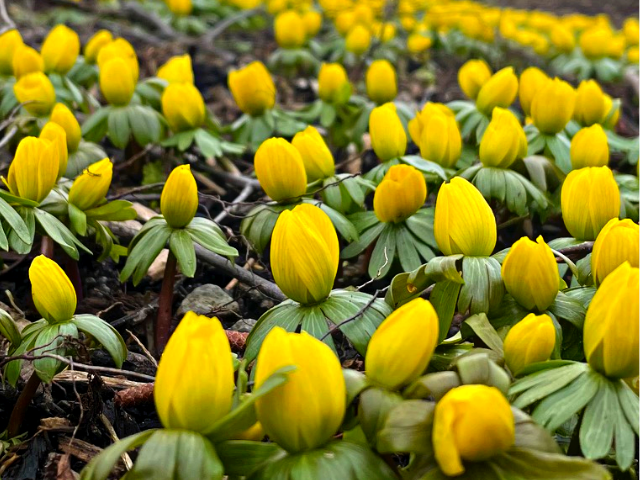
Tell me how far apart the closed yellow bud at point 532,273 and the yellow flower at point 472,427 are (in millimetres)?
382

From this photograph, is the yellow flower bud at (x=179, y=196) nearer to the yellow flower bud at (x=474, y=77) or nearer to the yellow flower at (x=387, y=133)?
the yellow flower at (x=387, y=133)

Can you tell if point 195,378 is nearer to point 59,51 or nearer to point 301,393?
point 301,393

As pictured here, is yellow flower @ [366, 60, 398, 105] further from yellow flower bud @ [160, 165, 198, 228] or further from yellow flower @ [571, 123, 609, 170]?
yellow flower bud @ [160, 165, 198, 228]

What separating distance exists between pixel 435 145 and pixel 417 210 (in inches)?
12.2

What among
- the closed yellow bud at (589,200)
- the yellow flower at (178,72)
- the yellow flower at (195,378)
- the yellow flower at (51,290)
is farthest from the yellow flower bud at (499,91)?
the yellow flower at (195,378)

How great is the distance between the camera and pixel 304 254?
128 cm

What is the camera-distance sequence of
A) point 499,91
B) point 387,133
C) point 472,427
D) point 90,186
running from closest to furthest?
point 472,427, point 90,186, point 387,133, point 499,91

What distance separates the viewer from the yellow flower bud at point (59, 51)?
2.58 meters

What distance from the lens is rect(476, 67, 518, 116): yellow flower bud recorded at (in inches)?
93.0

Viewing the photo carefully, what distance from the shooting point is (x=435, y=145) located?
2061 mm

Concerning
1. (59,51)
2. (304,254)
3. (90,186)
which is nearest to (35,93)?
(59,51)

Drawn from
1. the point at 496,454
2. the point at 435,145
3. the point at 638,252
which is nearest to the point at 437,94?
the point at 435,145

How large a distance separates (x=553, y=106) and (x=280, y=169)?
0.91 metres

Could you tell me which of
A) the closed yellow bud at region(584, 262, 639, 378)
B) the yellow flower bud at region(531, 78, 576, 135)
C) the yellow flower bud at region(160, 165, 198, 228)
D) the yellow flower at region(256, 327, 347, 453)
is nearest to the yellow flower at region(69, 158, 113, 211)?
the yellow flower bud at region(160, 165, 198, 228)
